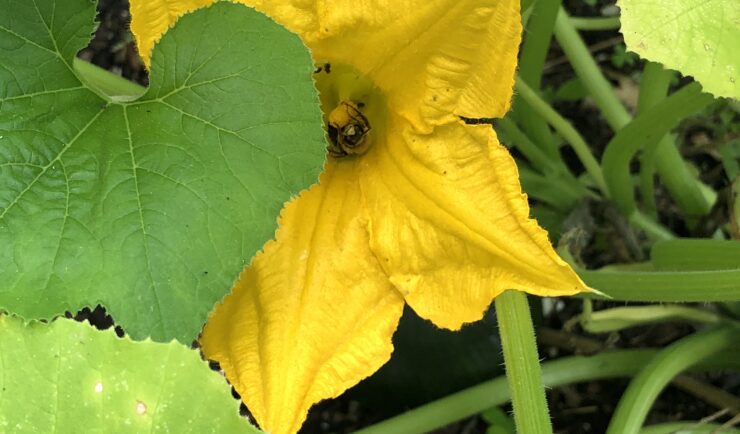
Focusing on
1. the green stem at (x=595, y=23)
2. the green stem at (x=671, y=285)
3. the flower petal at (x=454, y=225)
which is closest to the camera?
the flower petal at (x=454, y=225)

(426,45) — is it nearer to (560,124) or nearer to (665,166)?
(560,124)

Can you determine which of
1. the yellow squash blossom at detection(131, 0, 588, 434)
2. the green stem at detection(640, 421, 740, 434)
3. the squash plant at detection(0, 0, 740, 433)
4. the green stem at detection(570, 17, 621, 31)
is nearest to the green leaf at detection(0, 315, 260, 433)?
the squash plant at detection(0, 0, 740, 433)

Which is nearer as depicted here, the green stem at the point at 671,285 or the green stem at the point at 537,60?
the green stem at the point at 671,285

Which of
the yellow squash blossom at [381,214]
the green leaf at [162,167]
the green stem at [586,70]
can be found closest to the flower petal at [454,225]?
the yellow squash blossom at [381,214]

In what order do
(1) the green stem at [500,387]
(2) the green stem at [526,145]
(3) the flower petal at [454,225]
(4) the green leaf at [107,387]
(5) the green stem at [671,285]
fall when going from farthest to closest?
(2) the green stem at [526,145]
(1) the green stem at [500,387]
(5) the green stem at [671,285]
(3) the flower petal at [454,225]
(4) the green leaf at [107,387]

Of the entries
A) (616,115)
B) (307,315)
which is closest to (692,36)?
(307,315)

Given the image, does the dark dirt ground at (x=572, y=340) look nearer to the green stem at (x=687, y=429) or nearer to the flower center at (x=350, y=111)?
the green stem at (x=687, y=429)

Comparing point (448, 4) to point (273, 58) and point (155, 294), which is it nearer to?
point (273, 58)

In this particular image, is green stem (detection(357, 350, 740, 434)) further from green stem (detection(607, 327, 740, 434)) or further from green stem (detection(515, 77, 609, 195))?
green stem (detection(515, 77, 609, 195))
